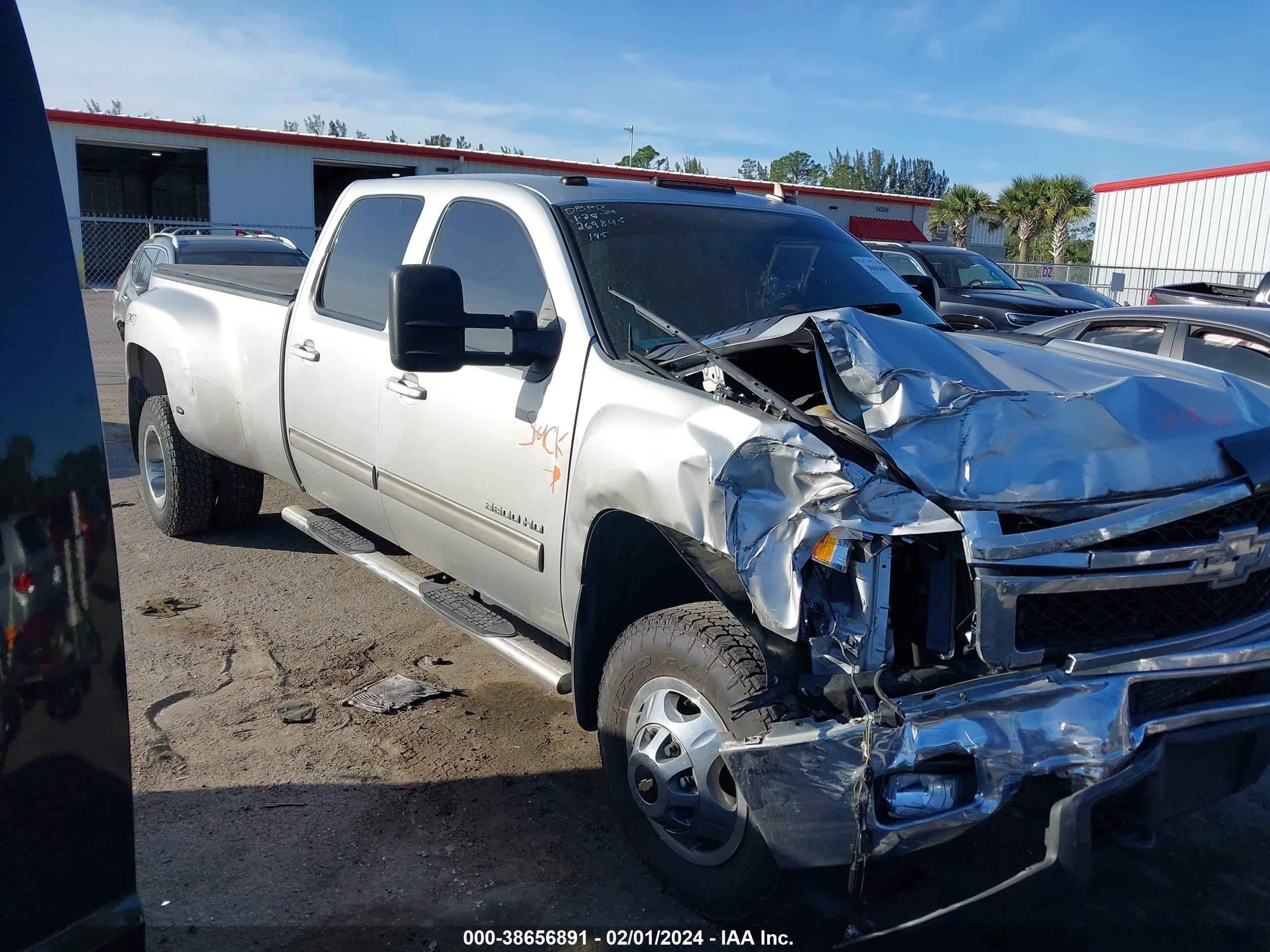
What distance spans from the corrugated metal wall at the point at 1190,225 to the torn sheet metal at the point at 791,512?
2689 cm

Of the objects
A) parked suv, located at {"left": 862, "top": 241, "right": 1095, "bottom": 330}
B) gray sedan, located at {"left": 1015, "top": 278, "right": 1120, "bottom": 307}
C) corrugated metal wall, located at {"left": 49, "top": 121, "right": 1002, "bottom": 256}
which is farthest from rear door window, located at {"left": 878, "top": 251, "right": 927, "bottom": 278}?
corrugated metal wall, located at {"left": 49, "top": 121, "right": 1002, "bottom": 256}

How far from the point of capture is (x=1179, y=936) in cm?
295

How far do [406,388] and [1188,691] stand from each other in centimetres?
274

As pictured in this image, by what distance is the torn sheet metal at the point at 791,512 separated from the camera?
226 centimetres

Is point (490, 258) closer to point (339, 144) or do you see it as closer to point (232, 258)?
point (232, 258)

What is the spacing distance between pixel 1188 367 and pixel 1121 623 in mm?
1248

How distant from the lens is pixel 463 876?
10.2ft

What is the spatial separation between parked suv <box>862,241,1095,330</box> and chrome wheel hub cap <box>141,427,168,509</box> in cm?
736

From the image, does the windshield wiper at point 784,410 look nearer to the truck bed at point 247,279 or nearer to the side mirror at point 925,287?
the side mirror at point 925,287

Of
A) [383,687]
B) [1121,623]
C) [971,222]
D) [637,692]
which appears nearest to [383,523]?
[383,687]

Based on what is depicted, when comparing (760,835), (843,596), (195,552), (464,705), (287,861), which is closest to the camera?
(843,596)

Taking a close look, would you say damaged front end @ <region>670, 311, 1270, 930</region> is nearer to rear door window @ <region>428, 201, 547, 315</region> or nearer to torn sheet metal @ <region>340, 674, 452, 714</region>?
rear door window @ <region>428, 201, 547, 315</region>

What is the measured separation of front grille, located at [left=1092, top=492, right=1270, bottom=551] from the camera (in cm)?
243

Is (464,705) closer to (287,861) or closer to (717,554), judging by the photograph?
(287,861)
